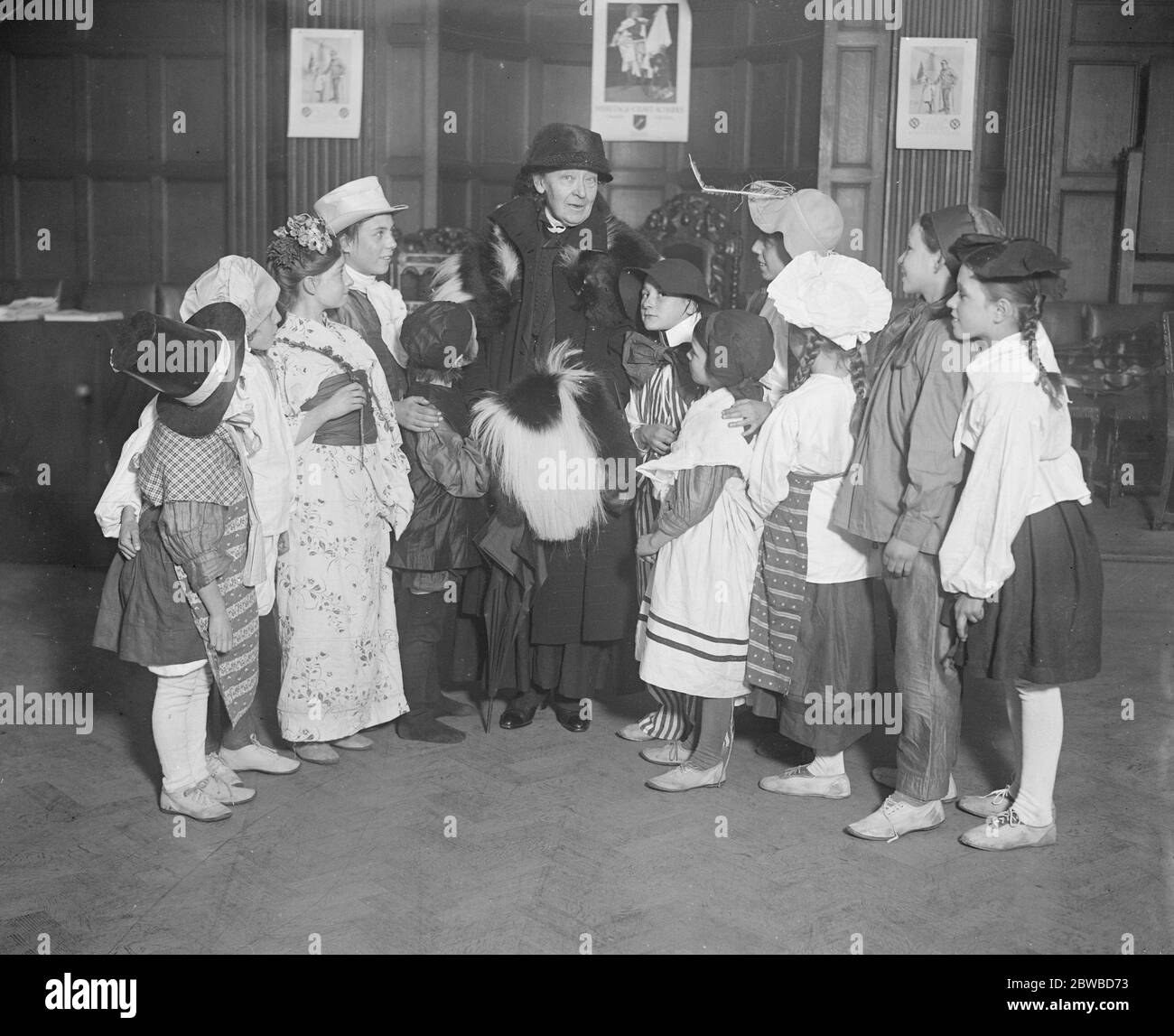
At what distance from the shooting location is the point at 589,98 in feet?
26.2

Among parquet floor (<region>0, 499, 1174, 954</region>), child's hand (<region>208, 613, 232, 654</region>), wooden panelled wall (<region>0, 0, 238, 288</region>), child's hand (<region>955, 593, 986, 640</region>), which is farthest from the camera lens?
wooden panelled wall (<region>0, 0, 238, 288</region>)

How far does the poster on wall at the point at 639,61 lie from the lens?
732cm

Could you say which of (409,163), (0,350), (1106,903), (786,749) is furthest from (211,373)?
(409,163)

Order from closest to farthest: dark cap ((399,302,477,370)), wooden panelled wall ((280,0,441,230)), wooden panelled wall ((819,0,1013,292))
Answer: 1. dark cap ((399,302,477,370))
2. wooden panelled wall ((819,0,1013,292))
3. wooden panelled wall ((280,0,441,230))

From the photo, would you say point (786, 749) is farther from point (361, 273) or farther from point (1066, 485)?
point (361, 273)

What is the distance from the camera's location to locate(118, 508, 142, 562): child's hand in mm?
2955

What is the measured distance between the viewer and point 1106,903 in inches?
106

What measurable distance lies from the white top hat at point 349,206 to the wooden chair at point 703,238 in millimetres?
3522

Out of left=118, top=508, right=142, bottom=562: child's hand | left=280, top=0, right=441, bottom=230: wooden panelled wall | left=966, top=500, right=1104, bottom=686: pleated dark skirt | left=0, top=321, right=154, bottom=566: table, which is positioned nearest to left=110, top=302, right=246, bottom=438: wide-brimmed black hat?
left=118, top=508, right=142, bottom=562: child's hand

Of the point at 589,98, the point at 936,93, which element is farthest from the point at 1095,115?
the point at 589,98

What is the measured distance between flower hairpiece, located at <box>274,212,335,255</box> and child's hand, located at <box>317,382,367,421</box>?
1.19 ft

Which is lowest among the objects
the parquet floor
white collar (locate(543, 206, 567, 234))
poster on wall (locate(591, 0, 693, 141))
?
the parquet floor

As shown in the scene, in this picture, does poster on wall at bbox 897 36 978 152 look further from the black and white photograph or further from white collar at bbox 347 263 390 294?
white collar at bbox 347 263 390 294

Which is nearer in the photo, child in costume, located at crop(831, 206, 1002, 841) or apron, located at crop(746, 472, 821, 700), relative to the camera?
child in costume, located at crop(831, 206, 1002, 841)
